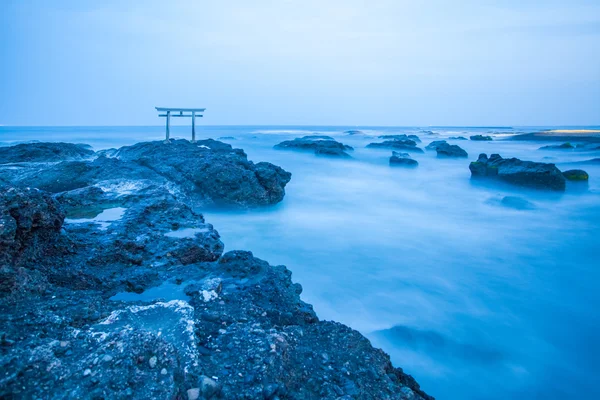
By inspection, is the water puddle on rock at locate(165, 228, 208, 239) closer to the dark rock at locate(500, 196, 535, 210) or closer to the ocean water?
the ocean water

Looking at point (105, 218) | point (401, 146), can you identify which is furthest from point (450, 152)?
point (105, 218)

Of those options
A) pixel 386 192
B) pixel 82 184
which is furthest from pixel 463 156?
pixel 82 184

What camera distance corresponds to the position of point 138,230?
3.88m

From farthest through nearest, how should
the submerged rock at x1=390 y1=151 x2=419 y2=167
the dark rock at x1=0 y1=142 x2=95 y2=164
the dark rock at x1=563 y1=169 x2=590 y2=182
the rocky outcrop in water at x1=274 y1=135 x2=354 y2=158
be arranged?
1. the rocky outcrop in water at x1=274 y1=135 x2=354 y2=158
2. the submerged rock at x1=390 y1=151 x2=419 y2=167
3. the dark rock at x1=563 y1=169 x2=590 y2=182
4. the dark rock at x1=0 y1=142 x2=95 y2=164

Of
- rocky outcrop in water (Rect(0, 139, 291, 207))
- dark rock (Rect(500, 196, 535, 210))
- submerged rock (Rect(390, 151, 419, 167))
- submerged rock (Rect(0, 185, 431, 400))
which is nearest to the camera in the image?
A: submerged rock (Rect(0, 185, 431, 400))

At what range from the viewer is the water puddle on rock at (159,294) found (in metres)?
2.68

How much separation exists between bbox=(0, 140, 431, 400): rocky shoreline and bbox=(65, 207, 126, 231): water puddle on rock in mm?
42

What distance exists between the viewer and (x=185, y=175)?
25.6 ft

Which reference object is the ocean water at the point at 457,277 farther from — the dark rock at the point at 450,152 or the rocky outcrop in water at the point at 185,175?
the dark rock at the point at 450,152

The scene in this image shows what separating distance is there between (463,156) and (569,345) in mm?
20265

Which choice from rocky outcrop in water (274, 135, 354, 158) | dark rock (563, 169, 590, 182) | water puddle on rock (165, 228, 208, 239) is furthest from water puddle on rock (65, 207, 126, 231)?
rocky outcrop in water (274, 135, 354, 158)

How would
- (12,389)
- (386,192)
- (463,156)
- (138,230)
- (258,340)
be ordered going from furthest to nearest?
(463,156), (386,192), (138,230), (258,340), (12,389)

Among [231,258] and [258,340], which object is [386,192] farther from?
[258,340]

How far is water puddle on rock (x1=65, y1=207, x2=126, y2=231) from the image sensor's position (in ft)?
12.7
